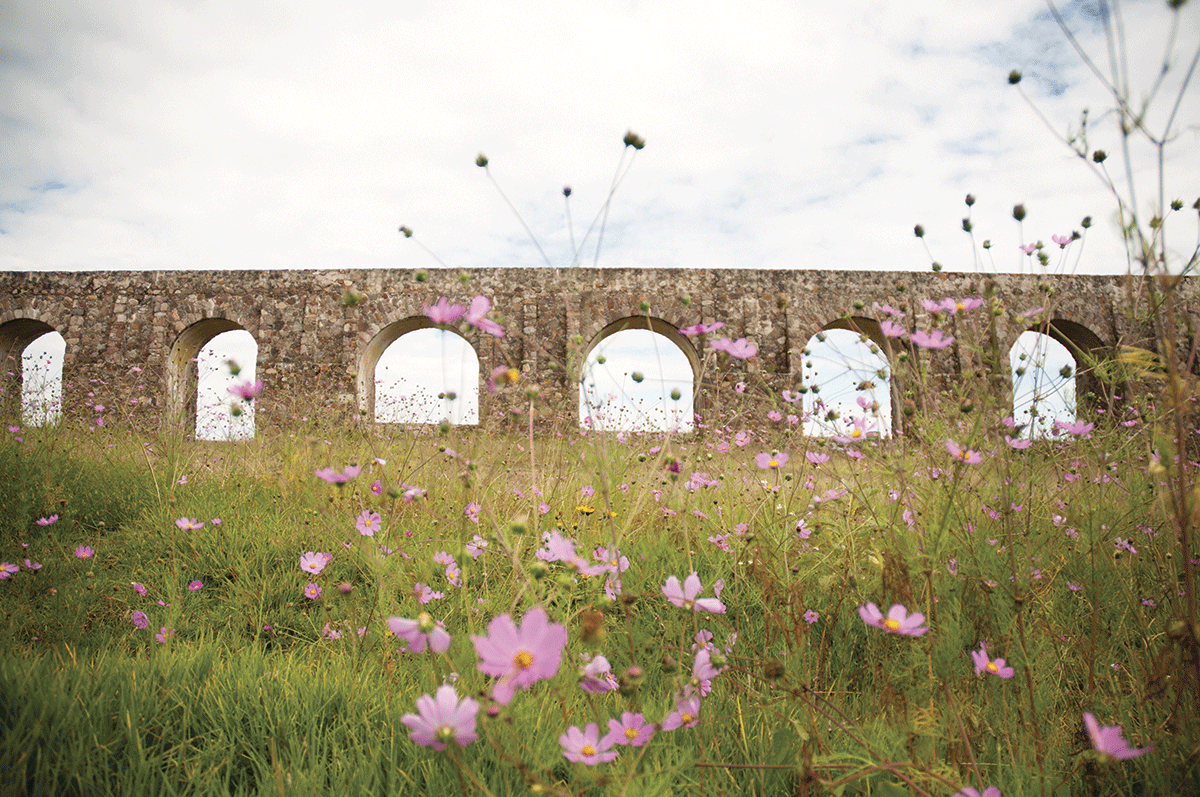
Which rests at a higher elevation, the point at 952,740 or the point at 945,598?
the point at 945,598

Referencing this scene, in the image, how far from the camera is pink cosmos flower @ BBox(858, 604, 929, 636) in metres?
0.98

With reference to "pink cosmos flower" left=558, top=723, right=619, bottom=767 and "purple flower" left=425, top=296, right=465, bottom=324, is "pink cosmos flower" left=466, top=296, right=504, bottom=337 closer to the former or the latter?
"purple flower" left=425, top=296, right=465, bottom=324

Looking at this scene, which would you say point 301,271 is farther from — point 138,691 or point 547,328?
point 138,691

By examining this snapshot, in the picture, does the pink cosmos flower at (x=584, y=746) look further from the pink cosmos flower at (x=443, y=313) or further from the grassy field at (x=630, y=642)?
the pink cosmos flower at (x=443, y=313)

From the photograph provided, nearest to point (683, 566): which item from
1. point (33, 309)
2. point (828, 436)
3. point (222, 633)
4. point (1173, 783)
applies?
point (828, 436)

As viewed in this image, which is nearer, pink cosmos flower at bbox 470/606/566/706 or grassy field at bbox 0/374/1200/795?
pink cosmos flower at bbox 470/606/566/706

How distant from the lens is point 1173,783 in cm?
121

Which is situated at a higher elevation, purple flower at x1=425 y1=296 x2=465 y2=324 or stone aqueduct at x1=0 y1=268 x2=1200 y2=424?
stone aqueduct at x1=0 y1=268 x2=1200 y2=424

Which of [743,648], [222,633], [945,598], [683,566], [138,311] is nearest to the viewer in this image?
[945,598]

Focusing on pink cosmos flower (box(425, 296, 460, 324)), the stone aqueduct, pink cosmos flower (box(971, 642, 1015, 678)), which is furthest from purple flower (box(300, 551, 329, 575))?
the stone aqueduct

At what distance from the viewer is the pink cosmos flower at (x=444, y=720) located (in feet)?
2.11

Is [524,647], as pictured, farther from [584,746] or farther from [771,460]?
[771,460]

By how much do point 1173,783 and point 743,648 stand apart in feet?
3.09

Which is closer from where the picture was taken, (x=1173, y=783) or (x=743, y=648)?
(x=1173, y=783)
